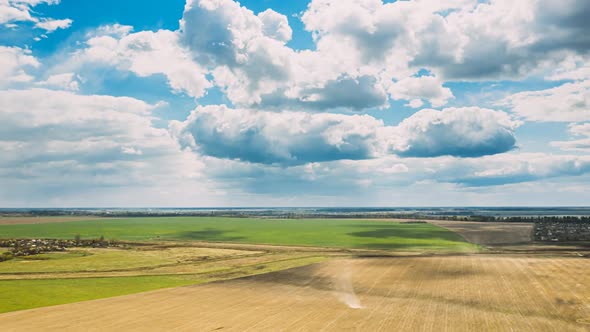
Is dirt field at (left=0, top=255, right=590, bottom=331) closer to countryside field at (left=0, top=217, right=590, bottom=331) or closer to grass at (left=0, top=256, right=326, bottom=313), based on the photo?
countryside field at (left=0, top=217, right=590, bottom=331)

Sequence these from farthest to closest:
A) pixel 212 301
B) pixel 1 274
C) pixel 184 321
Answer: pixel 1 274
pixel 212 301
pixel 184 321

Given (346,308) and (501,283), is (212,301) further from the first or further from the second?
(501,283)

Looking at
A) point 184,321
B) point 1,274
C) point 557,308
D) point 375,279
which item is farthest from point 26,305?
point 557,308

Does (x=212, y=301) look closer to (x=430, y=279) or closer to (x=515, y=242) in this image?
(x=430, y=279)

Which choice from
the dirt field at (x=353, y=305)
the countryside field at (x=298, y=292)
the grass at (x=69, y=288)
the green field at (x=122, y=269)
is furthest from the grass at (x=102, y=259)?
the dirt field at (x=353, y=305)

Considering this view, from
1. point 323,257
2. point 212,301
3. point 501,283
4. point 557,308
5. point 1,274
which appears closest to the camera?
point 557,308

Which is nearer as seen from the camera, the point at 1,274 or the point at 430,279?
the point at 430,279

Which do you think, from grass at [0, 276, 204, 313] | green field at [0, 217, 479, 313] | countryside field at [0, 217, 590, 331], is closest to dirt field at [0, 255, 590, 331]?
countryside field at [0, 217, 590, 331]
